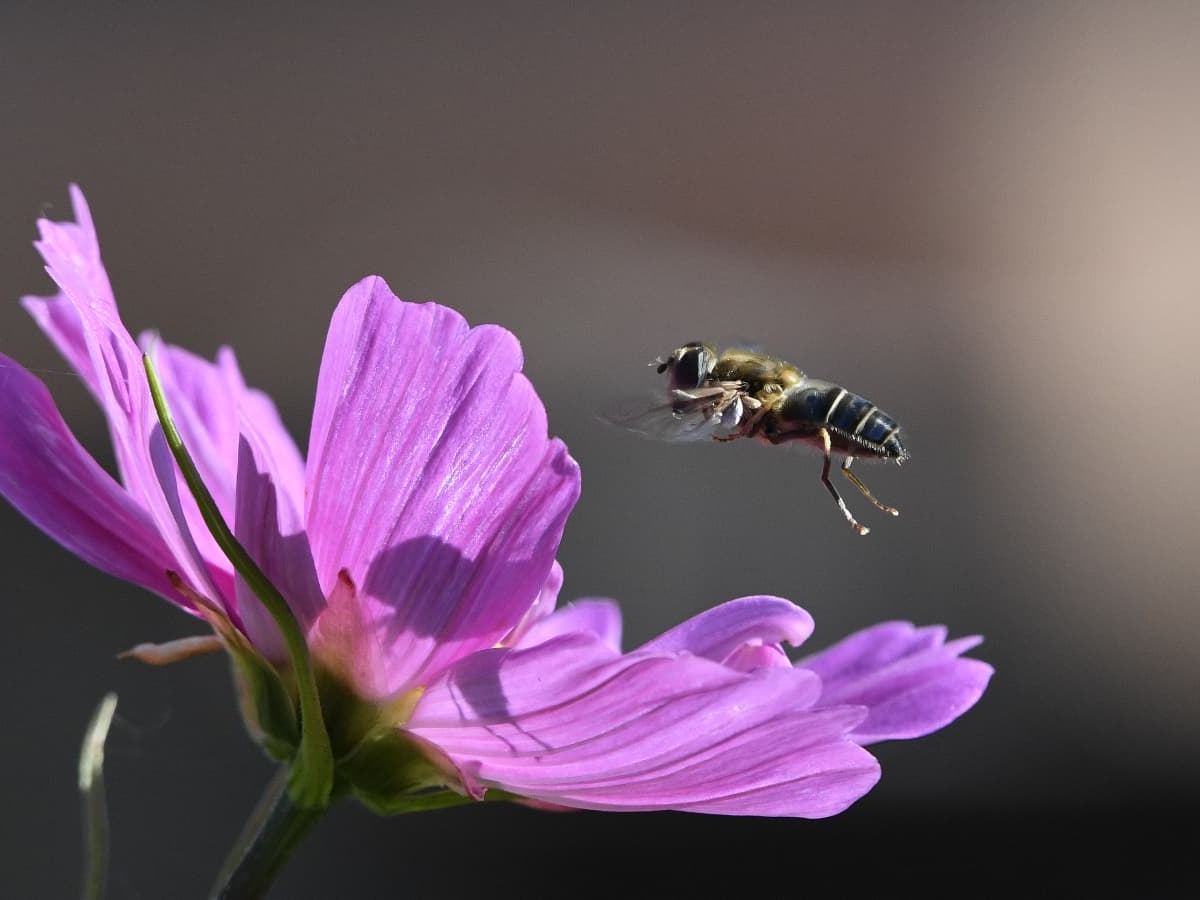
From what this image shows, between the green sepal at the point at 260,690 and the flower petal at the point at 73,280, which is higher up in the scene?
the flower petal at the point at 73,280

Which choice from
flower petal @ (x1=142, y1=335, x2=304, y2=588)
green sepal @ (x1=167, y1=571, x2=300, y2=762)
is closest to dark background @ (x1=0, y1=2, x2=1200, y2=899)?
flower petal @ (x1=142, y1=335, x2=304, y2=588)

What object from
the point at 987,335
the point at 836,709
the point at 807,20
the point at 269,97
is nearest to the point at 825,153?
the point at 807,20

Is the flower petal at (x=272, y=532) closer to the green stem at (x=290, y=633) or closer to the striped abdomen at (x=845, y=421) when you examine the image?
the green stem at (x=290, y=633)

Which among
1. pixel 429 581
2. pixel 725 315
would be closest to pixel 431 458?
pixel 429 581

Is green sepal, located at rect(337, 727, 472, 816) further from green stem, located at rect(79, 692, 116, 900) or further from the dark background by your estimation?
the dark background

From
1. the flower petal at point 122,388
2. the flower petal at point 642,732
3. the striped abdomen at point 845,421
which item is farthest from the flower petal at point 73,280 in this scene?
the striped abdomen at point 845,421
